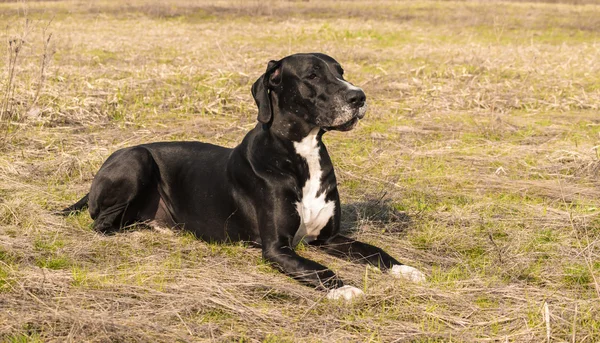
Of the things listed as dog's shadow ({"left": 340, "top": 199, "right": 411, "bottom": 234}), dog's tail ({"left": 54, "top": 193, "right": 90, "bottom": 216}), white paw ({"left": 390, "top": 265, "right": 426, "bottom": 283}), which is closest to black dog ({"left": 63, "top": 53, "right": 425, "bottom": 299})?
white paw ({"left": 390, "top": 265, "right": 426, "bottom": 283})

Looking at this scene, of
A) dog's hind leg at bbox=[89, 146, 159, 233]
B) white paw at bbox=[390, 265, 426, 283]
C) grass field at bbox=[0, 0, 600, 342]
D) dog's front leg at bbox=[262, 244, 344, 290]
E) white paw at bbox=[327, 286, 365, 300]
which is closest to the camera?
grass field at bbox=[0, 0, 600, 342]

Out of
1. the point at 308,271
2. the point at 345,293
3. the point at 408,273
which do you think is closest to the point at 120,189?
the point at 308,271

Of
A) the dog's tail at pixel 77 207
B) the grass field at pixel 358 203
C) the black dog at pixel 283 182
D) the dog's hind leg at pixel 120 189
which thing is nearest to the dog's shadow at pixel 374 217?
the grass field at pixel 358 203

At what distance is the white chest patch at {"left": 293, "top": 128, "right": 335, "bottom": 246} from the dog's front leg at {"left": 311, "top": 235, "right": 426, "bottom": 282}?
0.75ft

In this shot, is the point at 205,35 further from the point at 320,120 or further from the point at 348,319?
the point at 348,319

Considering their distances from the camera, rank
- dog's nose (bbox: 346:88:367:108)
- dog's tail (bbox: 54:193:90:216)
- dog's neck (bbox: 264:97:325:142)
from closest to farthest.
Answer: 1. dog's nose (bbox: 346:88:367:108)
2. dog's neck (bbox: 264:97:325:142)
3. dog's tail (bbox: 54:193:90:216)

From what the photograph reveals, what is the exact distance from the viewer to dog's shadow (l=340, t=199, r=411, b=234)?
524 centimetres

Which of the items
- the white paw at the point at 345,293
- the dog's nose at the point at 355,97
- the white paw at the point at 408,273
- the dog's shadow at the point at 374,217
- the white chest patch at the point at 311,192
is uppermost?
the dog's nose at the point at 355,97

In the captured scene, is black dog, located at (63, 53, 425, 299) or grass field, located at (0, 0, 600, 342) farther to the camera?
black dog, located at (63, 53, 425, 299)

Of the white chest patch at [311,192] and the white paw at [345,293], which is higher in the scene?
the white chest patch at [311,192]

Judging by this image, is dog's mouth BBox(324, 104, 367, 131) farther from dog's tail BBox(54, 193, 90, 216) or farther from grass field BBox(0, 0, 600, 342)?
dog's tail BBox(54, 193, 90, 216)

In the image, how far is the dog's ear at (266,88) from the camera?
14.9 feet

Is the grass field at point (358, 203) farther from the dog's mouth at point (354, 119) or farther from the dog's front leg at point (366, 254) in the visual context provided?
the dog's mouth at point (354, 119)

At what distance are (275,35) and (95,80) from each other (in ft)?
32.3
